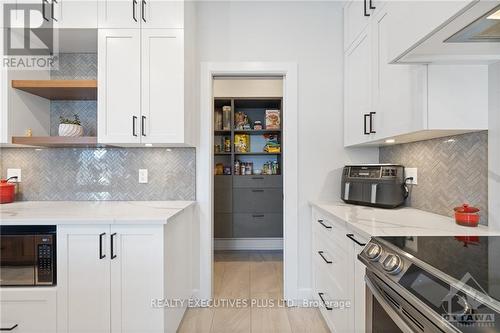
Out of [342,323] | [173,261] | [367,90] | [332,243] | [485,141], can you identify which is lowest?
[342,323]

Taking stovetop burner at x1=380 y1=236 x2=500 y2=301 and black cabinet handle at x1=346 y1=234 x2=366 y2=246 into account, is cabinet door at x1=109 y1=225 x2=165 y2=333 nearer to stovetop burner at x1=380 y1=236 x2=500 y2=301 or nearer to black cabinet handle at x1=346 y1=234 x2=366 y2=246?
black cabinet handle at x1=346 y1=234 x2=366 y2=246

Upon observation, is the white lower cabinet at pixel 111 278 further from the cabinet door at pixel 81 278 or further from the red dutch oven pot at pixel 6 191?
the red dutch oven pot at pixel 6 191

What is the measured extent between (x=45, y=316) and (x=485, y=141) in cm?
255

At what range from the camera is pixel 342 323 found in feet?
5.14

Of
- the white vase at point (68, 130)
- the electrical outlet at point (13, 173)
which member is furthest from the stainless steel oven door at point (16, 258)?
the electrical outlet at point (13, 173)

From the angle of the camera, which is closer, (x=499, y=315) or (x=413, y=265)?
(x=499, y=315)

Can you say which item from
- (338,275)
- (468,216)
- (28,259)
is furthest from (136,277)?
(468,216)

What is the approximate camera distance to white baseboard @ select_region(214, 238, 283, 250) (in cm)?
380

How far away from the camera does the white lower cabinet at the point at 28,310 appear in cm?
154

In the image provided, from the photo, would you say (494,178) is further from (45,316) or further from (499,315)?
(45,316)

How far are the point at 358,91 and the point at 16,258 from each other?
247cm

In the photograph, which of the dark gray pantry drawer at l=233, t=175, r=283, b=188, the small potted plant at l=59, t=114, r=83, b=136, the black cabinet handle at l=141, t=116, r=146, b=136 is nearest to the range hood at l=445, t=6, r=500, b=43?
the black cabinet handle at l=141, t=116, r=146, b=136

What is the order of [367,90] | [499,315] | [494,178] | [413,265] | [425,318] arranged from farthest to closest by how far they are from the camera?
1. [367,90]
2. [494,178]
3. [413,265]
4. [425,318]
5. [499,315]

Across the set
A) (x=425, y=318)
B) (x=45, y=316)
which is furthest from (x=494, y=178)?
(x=45, y=316)
